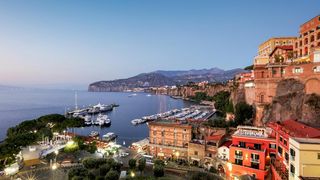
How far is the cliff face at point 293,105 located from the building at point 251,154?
433 cm

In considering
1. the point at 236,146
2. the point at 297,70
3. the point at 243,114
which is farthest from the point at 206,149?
the point at 297,70

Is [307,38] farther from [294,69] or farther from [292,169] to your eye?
[292,169]

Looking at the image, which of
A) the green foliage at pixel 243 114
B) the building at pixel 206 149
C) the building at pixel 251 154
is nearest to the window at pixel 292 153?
the building at pixel 251 154

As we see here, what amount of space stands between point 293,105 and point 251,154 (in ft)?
30.1

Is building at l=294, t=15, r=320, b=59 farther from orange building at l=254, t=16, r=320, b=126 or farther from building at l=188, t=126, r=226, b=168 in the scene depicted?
building at l=188, t=126, r=226, b=168

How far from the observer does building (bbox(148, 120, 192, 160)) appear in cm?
2898

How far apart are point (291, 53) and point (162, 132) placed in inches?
1025

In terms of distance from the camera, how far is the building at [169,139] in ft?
95.1

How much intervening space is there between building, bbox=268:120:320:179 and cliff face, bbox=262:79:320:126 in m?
3.02

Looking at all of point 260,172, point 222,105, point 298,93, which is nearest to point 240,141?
point 260,172

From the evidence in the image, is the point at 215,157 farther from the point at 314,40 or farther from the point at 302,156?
the point at 314,40

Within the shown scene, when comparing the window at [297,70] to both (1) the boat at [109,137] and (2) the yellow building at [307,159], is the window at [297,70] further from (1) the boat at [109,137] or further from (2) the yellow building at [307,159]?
(1) the boat at [109,137]

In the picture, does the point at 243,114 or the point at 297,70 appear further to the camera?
the point at 243,114

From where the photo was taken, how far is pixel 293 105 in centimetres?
2555
